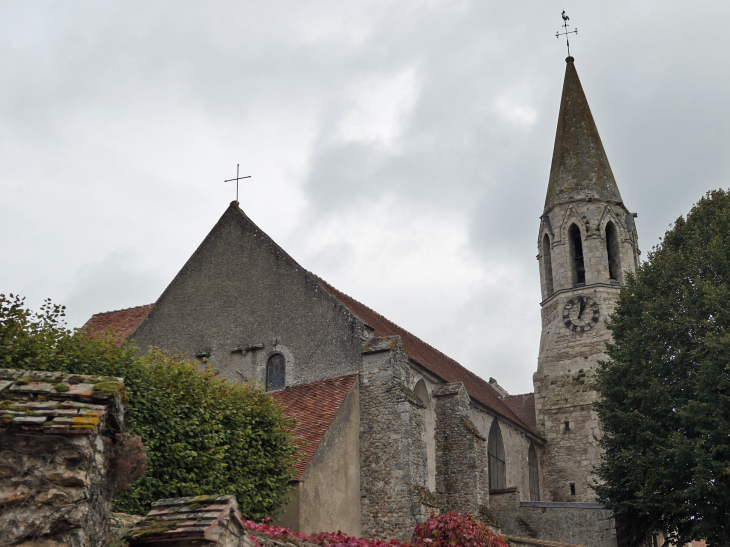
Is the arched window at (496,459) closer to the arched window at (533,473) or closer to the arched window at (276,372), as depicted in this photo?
the arched window at (533,473)

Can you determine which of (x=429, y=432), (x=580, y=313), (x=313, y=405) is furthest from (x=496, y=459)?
(x=313, y=405)

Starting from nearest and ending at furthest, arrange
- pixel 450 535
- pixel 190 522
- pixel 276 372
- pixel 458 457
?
pixel 190 522, pixel 450 535, pixel 276 372, pixel 458 457

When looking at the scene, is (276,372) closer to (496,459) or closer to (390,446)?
(390,446)

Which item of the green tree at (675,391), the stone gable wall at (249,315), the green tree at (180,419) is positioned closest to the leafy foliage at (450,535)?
the green tree at (180,419)

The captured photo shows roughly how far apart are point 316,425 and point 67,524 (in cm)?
1259

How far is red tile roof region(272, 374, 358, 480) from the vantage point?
16891 mm

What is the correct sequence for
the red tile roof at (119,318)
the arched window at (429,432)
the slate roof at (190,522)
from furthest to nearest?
the red tile roof at (119,318), the arched window at (429,432), the slate roof at (190,522)

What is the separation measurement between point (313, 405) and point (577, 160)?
20.4 m

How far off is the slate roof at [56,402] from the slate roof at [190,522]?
4.11ft

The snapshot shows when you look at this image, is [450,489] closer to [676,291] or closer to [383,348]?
[383,348]

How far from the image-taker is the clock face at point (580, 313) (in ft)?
101

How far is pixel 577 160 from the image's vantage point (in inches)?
1316

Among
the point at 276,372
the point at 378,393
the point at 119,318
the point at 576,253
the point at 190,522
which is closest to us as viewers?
the point at 190,522

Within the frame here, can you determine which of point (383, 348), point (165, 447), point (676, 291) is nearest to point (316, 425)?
point (383, 348)
